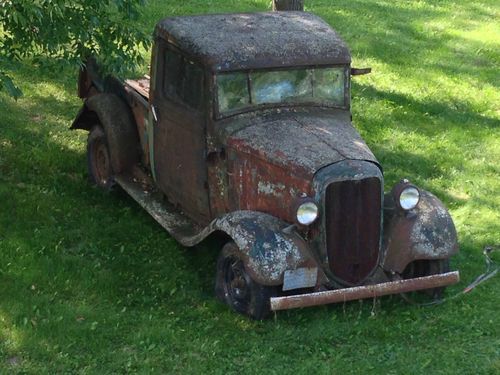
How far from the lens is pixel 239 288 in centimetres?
727

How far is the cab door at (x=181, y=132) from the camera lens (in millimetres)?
7949

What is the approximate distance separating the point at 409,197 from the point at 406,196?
26mm

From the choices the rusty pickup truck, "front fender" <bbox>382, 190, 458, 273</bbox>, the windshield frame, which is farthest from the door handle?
"front fender" <bbox>382, 190, 458, 273</bbox>

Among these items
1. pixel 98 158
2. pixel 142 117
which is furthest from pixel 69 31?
pixel 98 158

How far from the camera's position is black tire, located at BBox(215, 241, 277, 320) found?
7.03 m

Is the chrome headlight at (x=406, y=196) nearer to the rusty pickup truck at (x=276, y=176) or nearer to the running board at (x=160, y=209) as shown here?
the rusty pickup truck at (x=276, y=176)

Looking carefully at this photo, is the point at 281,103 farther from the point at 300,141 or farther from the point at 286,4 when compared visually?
the point at 286,4

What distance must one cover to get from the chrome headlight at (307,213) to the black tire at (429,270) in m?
1.16

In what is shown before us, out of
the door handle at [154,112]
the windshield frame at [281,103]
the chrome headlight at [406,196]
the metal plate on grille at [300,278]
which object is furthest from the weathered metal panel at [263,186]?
the door handle at [154,112]

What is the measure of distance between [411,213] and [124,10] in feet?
10.2

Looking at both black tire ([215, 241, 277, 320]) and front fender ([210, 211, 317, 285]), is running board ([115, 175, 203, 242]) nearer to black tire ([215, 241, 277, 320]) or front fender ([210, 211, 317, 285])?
black tire ([215, 241, 277, 320])

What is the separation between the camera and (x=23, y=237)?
8.35 meters

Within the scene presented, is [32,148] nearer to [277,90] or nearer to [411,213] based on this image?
[277,90]

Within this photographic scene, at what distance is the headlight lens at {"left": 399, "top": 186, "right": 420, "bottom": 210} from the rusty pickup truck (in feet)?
0.04
